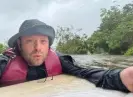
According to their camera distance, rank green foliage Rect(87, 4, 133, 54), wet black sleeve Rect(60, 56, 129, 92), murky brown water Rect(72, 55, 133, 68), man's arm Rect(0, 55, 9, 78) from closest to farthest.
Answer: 1. wet black sleeve Rect(60, 56, 129, 92)
2. man's arm Rect(0, 55, 9, 78)
3. murky brown water Rect(72, 55, 133, 68)
4. green foliage Rect(87, 4, 133, 54)

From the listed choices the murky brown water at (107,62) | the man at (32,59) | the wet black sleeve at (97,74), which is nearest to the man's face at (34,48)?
the man at (32,59)

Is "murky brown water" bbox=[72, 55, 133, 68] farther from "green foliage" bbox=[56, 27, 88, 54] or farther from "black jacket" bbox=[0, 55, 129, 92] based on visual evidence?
"green foliage" bbox=[56, 27, 88, 54]

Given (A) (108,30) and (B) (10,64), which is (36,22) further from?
(A) (108,30)

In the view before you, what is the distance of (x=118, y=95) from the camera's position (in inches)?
99.0

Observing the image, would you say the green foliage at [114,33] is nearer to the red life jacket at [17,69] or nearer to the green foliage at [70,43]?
the green foliage at [70,43]

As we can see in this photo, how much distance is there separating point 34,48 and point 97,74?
2.02 ft

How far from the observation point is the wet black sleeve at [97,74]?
272 cm

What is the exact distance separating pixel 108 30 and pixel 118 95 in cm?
2629

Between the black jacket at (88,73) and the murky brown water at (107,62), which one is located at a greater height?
the black jacket at (88,73)

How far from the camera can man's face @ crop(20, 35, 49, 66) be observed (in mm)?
3188

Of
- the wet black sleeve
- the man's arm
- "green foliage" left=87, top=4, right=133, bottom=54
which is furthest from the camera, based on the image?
"green foliage" left=87, top=4, right=133, bottom=54

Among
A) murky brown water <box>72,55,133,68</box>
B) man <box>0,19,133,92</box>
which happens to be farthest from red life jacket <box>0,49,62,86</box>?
murky brown water <box>72,55,133,68</box>

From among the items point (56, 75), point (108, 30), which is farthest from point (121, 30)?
point (56, 75)

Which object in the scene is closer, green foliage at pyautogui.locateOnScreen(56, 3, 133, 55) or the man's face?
the man's face
